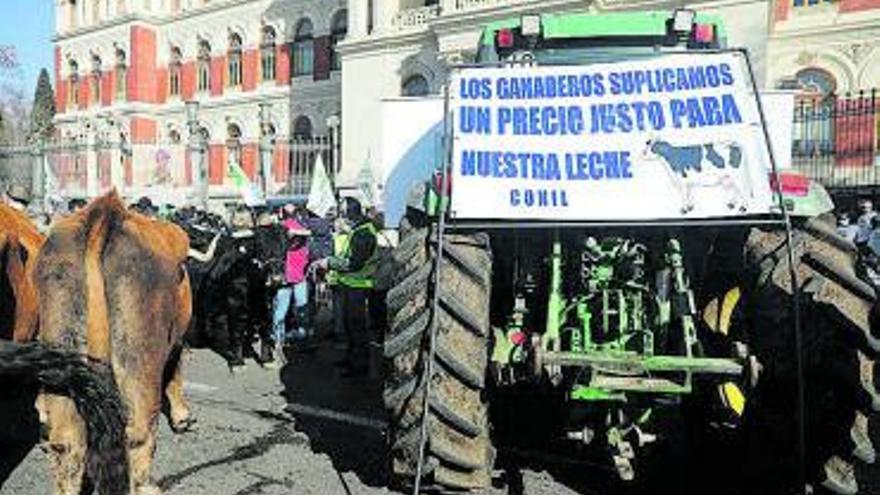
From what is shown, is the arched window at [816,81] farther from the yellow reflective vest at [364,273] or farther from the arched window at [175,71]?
the arched window at [175,71]

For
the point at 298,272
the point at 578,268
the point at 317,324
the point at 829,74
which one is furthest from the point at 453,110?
the point at 829,74

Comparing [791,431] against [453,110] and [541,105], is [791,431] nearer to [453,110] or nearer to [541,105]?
[541,105]

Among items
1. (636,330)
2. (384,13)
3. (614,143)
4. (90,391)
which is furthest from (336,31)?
(90,391)

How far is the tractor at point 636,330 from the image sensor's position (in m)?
4.50

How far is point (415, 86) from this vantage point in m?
31.6

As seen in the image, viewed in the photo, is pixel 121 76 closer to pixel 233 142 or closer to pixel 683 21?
pixel 233 142

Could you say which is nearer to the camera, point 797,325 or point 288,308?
point 797,325

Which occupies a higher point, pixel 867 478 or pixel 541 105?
pixel 541 105

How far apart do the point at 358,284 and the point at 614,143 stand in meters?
5.30

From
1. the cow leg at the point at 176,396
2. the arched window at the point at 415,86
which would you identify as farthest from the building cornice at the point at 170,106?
the cow leg at the point at 176,396

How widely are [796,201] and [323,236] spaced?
30.1ft

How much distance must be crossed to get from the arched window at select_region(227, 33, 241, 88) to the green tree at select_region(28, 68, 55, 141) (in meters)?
27.5

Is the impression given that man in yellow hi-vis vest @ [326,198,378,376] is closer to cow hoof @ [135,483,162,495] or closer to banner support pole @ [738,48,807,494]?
cow hoof @ [135,483,162,495]

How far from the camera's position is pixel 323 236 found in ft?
43.7
